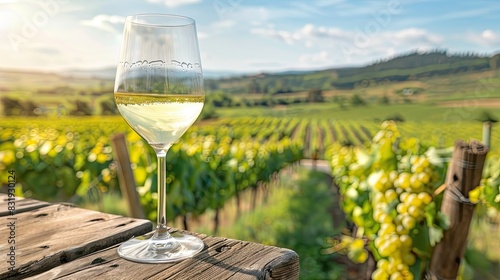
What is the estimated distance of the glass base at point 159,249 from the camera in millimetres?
588

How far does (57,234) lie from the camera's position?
0.69 m

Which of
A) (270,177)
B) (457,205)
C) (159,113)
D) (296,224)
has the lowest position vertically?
(296,224)

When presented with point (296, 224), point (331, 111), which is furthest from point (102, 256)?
point (331, 111)

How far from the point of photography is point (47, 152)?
2.94 m

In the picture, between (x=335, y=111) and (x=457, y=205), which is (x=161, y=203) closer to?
(x=457, y=205)

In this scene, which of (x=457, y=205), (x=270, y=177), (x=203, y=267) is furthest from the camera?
(x=270, y=177)

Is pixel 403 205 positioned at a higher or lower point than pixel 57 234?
lower

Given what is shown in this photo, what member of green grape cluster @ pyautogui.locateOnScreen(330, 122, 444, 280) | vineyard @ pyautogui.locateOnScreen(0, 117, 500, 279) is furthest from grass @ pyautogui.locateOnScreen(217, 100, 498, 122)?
green grape cluster @ pyautogui.locateOnScreen(330, 122, 444, 280)

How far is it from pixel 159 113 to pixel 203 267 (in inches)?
7.9

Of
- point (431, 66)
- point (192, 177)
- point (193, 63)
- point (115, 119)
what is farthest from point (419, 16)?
point (193, 63)

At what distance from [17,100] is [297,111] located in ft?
15.5

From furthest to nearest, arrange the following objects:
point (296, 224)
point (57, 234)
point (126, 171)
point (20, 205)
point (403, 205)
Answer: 1. point (296, 224)
2. point (126, 171)
3. point (403, 205)
4. point (20, 205)
5. point (57, 234)

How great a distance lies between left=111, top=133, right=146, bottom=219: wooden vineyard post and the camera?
200 centimetres

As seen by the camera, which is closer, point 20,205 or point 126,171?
point 20,205
